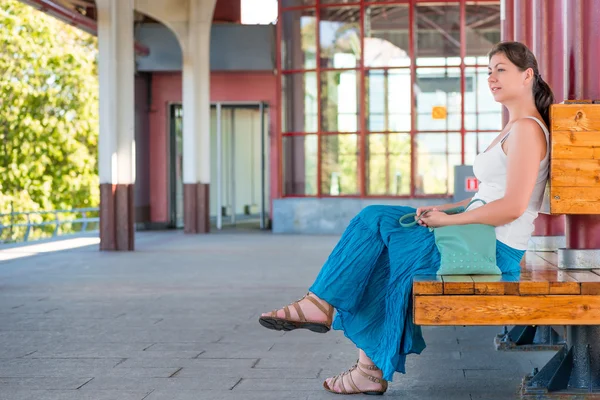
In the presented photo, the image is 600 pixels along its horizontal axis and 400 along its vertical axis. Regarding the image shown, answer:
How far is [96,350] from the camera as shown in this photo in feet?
21.6

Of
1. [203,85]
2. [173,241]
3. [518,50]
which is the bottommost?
[173,241]

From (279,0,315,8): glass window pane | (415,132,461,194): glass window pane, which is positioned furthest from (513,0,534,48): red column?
(279,0,315,8): glass window pane

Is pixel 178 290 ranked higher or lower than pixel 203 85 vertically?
lower

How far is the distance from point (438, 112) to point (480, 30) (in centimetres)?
201

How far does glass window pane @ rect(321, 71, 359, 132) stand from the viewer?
23859 mm

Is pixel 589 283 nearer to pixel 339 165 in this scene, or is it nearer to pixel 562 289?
pixel 562 289

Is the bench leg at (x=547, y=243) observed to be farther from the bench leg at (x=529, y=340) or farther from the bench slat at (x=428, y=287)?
the bench slat at (x=428, y=287)

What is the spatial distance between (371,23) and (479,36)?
237 centimetres

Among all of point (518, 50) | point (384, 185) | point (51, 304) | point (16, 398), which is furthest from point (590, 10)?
point (384, 185)

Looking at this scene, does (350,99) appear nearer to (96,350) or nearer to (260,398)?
(96,350)

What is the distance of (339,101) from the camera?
2402 cm

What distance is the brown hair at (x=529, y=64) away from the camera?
186 inches

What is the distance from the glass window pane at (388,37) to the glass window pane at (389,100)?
0.81ft

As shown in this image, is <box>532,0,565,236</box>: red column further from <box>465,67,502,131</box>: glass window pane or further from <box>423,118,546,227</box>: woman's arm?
<box>465,67,502,131</box>: glass window pane
